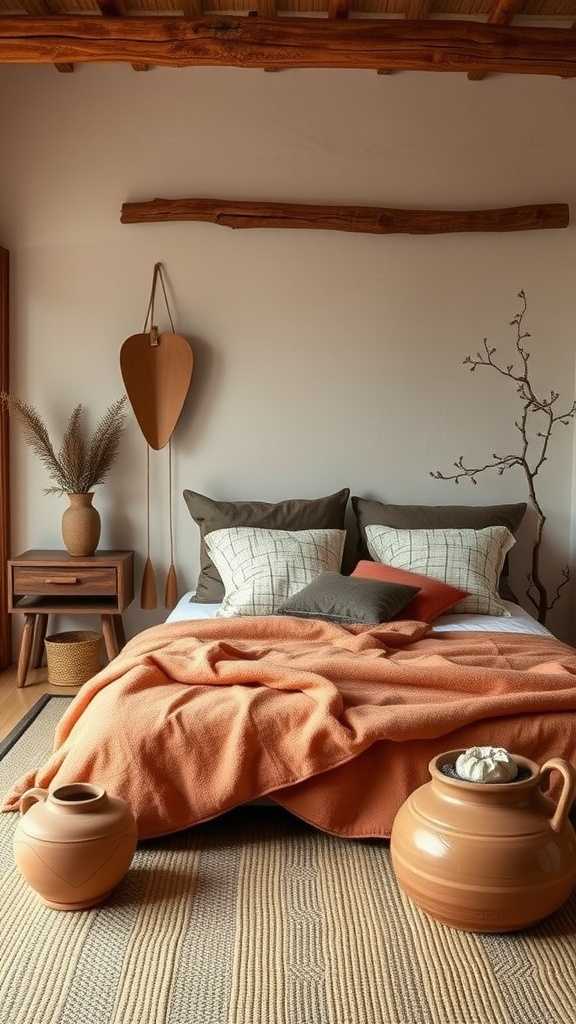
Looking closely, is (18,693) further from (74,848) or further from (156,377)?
(74,848)

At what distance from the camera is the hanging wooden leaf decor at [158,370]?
5156 millimetres

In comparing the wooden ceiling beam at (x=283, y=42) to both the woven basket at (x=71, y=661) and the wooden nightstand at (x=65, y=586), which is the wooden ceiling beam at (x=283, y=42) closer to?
the wooden nightstand at (x=65, y=586)

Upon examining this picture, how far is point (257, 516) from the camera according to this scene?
4.95 meters

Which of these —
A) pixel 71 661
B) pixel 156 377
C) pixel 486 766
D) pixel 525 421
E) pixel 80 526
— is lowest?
pixel 71 661

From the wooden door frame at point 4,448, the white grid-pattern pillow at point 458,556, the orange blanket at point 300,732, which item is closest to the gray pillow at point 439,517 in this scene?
the white grid-pattern pillow at point 458,556

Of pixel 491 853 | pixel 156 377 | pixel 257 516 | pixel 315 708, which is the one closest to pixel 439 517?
pixel 257 516

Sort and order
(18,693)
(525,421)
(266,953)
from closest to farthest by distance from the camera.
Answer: (266,953) < (18,693) < (525,421)

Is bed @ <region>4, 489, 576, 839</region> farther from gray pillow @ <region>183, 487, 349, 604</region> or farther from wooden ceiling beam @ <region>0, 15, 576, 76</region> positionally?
wooden ceiling beam @ <region>0, 15, 576, 76</region>

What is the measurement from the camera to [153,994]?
2.27m

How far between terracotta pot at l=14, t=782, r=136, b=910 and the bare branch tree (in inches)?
121

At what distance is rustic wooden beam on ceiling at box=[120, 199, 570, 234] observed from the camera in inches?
202

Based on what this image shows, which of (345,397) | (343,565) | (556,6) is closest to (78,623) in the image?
(343,565)

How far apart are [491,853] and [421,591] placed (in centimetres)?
194

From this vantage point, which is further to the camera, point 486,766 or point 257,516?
point 257,516
